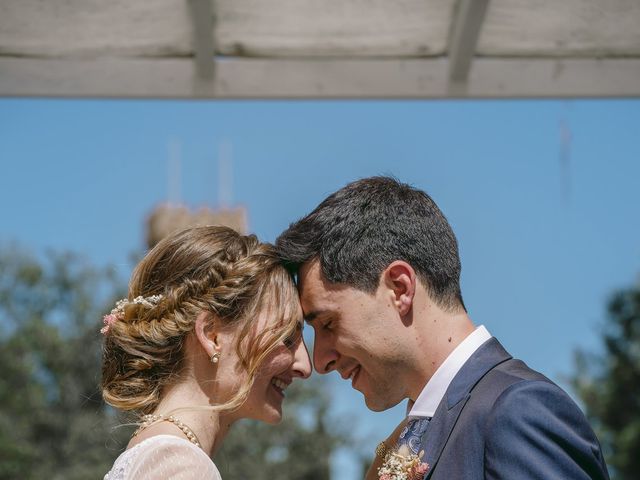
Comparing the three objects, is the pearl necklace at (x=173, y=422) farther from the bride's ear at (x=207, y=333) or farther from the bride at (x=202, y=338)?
the bride's ear at (x=207, y=333)

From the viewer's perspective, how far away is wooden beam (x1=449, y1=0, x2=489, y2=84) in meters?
4.36

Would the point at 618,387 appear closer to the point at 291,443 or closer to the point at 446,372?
the point at 291,443

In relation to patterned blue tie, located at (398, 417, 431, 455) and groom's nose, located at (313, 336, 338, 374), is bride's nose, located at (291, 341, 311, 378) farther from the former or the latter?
patterned blue tie, located at (398, 417, 431, 455)

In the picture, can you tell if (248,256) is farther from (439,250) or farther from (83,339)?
(83,339)

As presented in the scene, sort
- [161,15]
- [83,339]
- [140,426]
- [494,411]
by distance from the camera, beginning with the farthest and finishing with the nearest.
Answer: [83,339] → [161,15] → [140,426] → [494,411]

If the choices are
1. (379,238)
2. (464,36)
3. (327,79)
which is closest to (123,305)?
(379,238)

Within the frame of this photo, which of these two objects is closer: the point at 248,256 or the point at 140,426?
the point at 140,426

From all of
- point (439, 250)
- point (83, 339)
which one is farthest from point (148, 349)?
point (83, 339)

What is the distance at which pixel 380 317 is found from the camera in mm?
3781

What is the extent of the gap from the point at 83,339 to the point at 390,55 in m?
30.5

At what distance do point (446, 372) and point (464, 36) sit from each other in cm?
169

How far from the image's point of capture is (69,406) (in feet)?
106

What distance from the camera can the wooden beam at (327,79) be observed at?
4.77 metres

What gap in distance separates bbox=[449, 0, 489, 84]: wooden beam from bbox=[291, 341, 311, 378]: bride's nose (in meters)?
1.61
